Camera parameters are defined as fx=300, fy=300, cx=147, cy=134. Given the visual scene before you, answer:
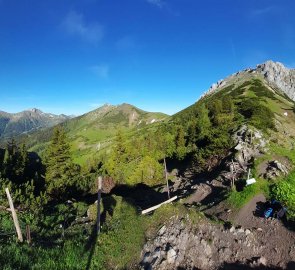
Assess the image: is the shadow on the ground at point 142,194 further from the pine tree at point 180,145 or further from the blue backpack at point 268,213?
the blue backpack at point 268,213

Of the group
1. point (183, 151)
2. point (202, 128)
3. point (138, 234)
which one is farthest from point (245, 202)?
point (202, 128)

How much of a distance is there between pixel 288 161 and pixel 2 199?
36.6 meters

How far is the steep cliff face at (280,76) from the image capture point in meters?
167

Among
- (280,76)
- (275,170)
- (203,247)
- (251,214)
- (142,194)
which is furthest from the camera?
(280,76)

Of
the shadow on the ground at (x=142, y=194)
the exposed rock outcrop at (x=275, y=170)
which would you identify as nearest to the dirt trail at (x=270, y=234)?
the exposed rock outcrop at (x=275, y=170)

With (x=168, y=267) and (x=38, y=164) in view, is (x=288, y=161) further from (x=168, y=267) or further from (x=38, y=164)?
(x=38, y=164)

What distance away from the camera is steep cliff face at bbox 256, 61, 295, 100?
6585 inches

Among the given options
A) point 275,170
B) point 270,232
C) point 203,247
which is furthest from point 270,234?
point 275,170

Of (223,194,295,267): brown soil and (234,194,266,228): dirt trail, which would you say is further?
(234,194,266,228): dirt trail

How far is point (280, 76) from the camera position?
175875 mm

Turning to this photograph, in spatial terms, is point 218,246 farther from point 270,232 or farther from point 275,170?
point 275,170

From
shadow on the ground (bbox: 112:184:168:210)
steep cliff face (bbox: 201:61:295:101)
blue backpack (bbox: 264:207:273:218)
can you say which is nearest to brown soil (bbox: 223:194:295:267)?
blue backpack (bbox: 264:207:273:218)

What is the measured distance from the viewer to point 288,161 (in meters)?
39.5

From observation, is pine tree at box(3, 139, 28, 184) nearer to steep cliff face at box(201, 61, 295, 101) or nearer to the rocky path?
the rocky path
